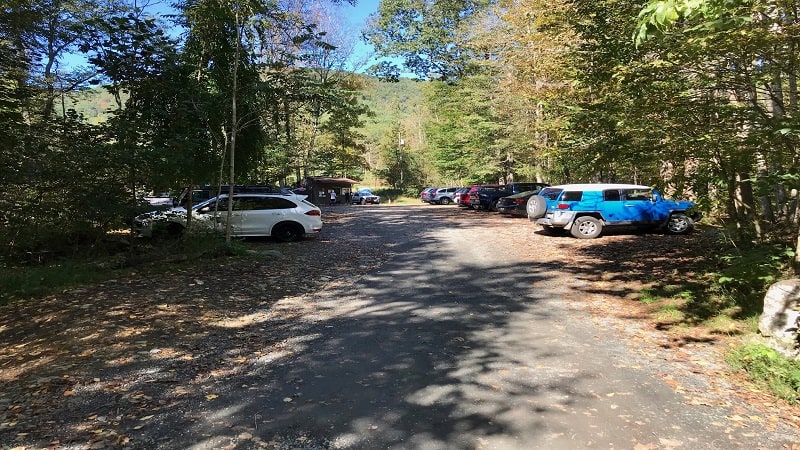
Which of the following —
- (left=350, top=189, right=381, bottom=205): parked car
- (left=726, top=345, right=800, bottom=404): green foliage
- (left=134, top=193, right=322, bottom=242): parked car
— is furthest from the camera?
(left=350, top=189, right=381, bottom=205): parked car

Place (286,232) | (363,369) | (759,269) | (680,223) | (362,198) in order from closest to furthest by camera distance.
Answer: (363,369) → (759,269) → (286,232) → (680,223) → (362,198)

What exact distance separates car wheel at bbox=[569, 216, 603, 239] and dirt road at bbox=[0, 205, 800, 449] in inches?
226

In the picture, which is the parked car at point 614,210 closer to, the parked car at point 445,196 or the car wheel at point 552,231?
the car wheel at point 552,231

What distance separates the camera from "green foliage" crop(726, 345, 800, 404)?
4555 millimetres

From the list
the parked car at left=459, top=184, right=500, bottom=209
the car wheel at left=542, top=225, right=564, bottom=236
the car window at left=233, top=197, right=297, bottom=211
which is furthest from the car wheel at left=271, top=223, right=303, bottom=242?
the parked car at left=459, top=184, right=500, bottom=209

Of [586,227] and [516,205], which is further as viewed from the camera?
[516,205]

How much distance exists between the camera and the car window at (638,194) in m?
15.0

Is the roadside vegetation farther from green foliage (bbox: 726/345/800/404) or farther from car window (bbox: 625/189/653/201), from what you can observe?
car window (bbox: 625/189/653/201)

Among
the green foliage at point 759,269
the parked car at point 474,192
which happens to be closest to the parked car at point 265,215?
the green foliage at point 759,269

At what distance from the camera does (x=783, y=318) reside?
5.28 metres

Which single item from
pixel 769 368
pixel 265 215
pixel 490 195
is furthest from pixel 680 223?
pixel 490 195

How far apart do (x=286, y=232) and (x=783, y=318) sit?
39.7ft

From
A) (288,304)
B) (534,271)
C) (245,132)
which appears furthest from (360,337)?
(245,132)

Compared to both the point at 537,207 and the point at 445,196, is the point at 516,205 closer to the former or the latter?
the point at 537,207
